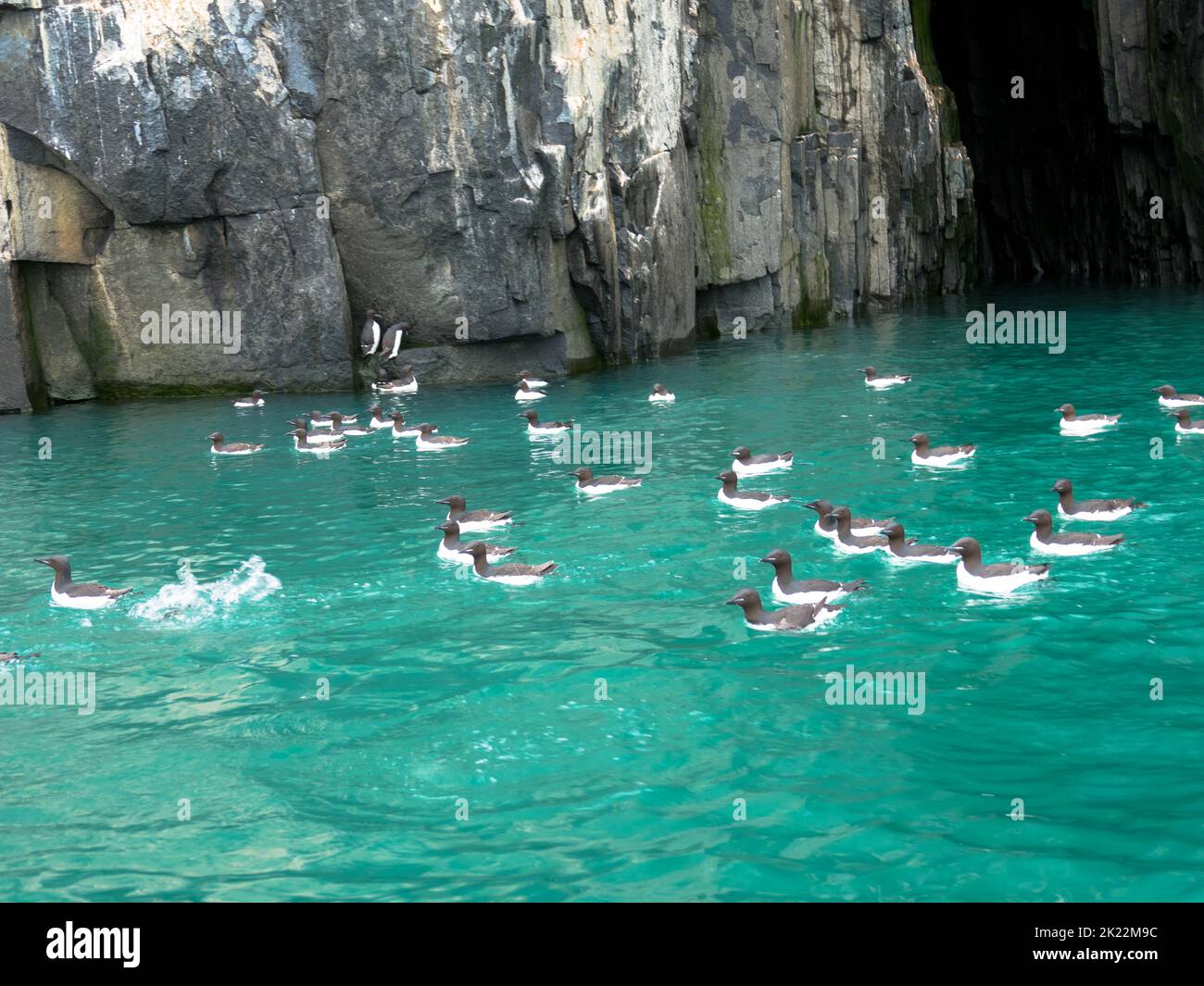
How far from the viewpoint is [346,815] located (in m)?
9.04

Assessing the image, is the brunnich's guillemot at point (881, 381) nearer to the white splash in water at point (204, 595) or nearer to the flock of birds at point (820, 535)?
the flock of birds at point (820, 535)

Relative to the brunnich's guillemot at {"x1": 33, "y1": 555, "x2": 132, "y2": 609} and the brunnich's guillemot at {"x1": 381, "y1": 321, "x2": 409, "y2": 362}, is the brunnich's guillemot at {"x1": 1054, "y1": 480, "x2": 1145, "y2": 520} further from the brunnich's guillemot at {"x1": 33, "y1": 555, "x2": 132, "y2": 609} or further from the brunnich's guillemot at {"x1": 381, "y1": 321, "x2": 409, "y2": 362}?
the brunnich's guillemot at {"x1": 381, "y1": 321, "x2": 409, "y2": 362}

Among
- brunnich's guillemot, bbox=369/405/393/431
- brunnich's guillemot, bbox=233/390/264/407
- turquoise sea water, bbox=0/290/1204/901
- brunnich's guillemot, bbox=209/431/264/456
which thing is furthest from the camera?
brunnich's guillemot, bbox=233/390/264/407

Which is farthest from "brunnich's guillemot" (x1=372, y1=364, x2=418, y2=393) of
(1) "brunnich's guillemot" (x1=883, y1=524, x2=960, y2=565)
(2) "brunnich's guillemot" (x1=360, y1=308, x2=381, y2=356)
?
(1) "brunnich's guillemot" (x1=883, y1=524, x2=960, y2=565)

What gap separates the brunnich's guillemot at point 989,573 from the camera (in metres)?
13.1

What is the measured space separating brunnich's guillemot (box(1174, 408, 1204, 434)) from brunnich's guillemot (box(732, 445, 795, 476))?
565cm

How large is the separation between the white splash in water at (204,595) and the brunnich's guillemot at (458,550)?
5.93 feet

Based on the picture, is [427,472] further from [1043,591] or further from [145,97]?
[145,97]

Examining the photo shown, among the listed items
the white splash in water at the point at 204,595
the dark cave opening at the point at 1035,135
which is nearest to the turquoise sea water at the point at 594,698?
the white splash in water at the point at 204,595

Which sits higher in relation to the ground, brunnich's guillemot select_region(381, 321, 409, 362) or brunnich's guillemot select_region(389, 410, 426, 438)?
brunnich's guillemot select_region(381, 321, 409, 362)

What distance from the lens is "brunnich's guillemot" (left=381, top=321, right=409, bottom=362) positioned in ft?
97.2

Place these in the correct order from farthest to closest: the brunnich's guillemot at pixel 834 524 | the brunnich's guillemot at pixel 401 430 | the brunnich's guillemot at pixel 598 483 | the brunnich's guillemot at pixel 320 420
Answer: the brunnich's guillemot at pixel 320 420
the brunnich's guillemot at pixel 401 430
the brunnich's guillemot at pixel 598 483
the brunnich's guillemot at pixel 834 524

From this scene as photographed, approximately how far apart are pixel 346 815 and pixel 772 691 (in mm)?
3476
